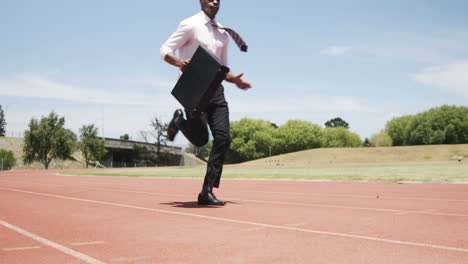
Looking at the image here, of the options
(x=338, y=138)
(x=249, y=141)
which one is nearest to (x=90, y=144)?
(x=249, y=141)

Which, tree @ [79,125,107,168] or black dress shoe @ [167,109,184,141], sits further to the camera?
tree @ [79,125,107,168]

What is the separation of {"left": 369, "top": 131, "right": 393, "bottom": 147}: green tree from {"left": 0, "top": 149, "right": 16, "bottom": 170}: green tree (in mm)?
81647

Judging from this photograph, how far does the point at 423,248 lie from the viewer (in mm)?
2914

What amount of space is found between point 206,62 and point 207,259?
3272 millimetres

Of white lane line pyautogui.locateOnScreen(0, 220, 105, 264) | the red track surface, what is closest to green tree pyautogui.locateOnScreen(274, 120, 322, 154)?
the red track surface

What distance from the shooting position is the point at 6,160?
54.5 m

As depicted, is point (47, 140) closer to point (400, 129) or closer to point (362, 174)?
point (362, 174)

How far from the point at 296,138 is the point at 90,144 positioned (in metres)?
58.3

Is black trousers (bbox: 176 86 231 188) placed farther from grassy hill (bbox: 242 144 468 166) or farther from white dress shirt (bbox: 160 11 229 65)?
→ grassy hill (bbox: 242 144 468 166)

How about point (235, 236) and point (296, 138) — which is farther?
point (296, 138)

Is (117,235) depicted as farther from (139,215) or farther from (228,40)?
(228,40)

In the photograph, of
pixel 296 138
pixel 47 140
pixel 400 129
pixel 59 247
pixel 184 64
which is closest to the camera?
pixel 59 247

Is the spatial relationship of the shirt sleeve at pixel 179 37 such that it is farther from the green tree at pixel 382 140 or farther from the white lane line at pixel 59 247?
the green tree at pixel 382 140

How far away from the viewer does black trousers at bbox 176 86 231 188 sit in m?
5.85
